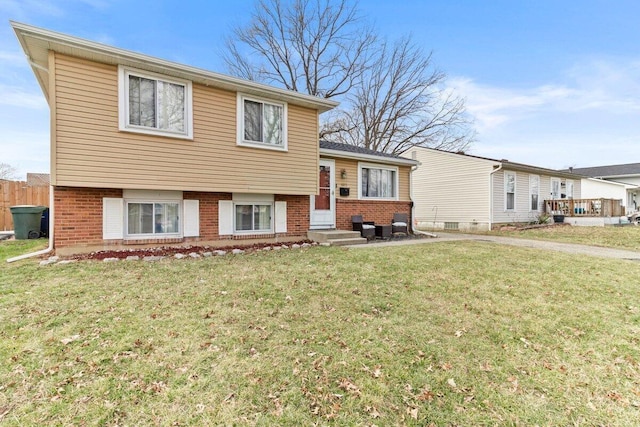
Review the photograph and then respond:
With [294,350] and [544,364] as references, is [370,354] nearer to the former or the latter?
[294,350]

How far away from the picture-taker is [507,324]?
12.8 ft

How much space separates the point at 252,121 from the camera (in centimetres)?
852

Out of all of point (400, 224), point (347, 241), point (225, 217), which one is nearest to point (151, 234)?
point (225, 217)

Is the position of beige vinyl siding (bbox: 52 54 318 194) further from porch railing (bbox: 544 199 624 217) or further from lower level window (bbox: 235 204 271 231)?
porch railing (bbox: 544 199 624 217)

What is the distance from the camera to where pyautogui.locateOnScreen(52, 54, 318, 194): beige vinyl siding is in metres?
6.29

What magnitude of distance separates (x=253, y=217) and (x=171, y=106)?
3.57 meters

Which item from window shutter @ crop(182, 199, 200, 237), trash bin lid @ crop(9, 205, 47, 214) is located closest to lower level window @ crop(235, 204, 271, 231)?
window shutter @ crop(182, 199, 200, 237)

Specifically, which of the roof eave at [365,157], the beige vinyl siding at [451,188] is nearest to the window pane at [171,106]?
the roof eave at [365,157]

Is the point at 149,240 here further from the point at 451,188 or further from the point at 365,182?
the point at 451,188

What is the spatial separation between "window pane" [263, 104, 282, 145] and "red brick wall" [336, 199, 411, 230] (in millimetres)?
3237

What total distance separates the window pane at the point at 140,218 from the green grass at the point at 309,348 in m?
1.87

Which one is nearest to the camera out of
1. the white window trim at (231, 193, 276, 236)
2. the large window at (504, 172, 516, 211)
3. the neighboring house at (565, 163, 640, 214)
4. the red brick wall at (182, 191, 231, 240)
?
the red brick wall at (182, 191, 231, 240)

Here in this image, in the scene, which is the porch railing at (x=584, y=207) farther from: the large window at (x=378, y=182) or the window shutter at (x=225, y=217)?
the window shutter at (x=225, y=217)

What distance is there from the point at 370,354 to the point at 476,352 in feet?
3.79
